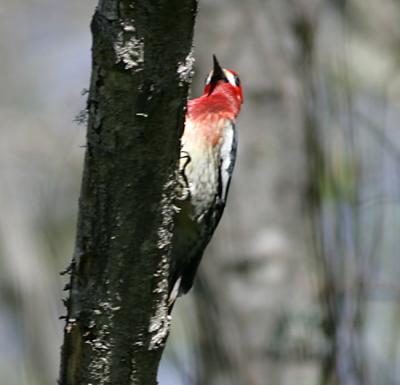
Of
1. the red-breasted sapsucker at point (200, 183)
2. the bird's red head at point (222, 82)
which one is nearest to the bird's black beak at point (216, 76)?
the bird's red head at point (222, 82)

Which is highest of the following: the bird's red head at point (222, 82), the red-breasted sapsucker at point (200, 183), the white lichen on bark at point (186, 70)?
the bird's red head at point (222, 82)

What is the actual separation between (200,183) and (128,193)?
4.96ft

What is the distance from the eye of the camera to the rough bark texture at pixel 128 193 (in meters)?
2.00

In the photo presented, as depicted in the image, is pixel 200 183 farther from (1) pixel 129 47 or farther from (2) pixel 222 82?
(1) pixel 129 47

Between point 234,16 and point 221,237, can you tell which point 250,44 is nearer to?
point 234,16

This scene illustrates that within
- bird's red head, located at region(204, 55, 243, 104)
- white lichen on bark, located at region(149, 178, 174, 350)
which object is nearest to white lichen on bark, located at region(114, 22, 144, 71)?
white lichen on bark, located at region(149, 178, 174, 350)

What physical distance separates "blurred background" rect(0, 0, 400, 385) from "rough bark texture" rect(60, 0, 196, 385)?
1.13 m

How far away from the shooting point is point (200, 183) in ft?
11.9

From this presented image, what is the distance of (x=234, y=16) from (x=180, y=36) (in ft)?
10.7

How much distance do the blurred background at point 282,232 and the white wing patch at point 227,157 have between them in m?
0.34

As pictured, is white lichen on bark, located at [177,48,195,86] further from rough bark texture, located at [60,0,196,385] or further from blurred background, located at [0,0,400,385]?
blurred background, located at [0,0,400,385]

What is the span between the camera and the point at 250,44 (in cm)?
520

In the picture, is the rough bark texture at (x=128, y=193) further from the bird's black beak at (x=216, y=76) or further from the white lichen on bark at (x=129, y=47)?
the bird's black beak at (x=216, y=76)

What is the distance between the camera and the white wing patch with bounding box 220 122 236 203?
3785 mm
